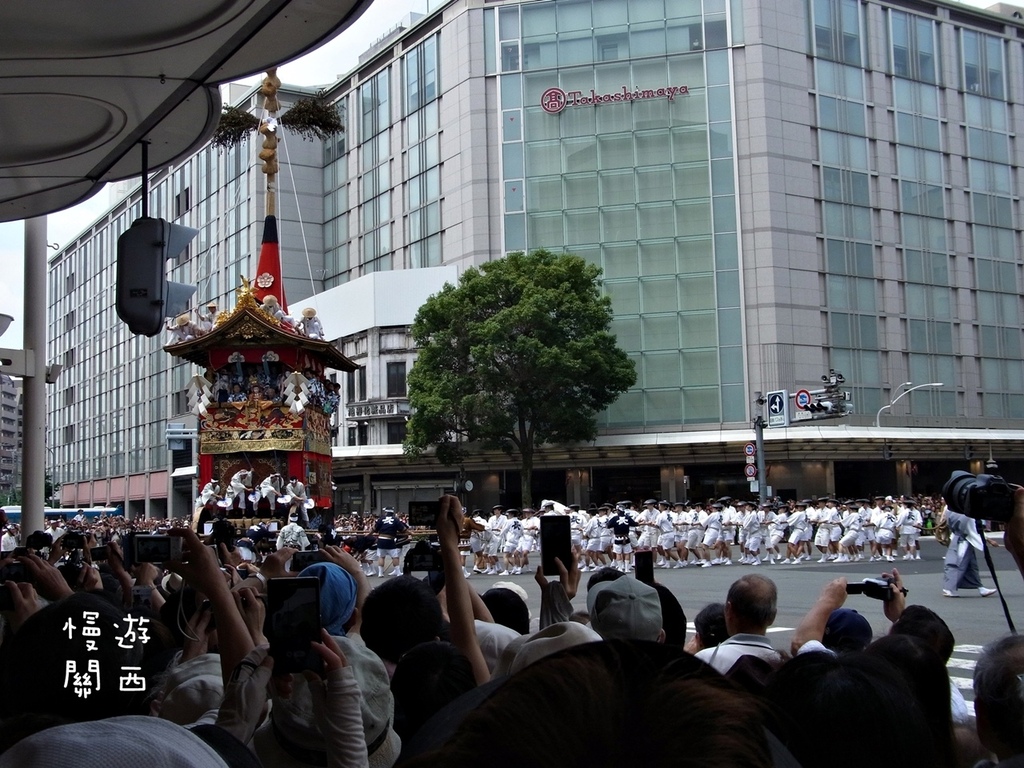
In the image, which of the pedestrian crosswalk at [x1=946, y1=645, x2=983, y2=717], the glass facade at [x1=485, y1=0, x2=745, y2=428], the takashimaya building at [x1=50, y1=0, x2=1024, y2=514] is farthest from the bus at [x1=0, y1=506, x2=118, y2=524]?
the pedestrian crosswalk at [x1=946, y1=645, x2=983, y2=717]

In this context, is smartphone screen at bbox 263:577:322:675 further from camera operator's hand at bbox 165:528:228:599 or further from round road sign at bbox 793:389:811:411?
round road sign at bbox 793:389:811:411

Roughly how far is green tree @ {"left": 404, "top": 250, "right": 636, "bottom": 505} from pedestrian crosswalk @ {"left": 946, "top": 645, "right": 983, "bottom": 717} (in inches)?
1207

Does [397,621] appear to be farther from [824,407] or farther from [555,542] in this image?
[824,407]

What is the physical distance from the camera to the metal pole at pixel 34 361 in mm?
10734

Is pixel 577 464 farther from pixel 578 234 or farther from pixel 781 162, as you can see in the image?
pixel 781 162

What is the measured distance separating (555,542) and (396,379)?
157ft

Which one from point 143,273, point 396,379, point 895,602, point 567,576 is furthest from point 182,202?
point 895,602

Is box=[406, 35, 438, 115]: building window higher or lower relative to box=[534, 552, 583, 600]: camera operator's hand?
higher

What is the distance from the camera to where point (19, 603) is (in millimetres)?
4297

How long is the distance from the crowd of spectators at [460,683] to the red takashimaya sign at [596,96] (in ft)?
149

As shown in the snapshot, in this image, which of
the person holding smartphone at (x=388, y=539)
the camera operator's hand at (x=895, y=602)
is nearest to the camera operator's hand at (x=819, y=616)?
the camera operator's hand at (x=895, y=602)

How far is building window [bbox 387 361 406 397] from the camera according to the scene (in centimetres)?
5291

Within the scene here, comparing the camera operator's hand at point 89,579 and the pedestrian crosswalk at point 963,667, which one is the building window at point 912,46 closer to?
the pedestrian crosswalk at point 963,667

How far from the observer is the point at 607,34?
49688 mm
